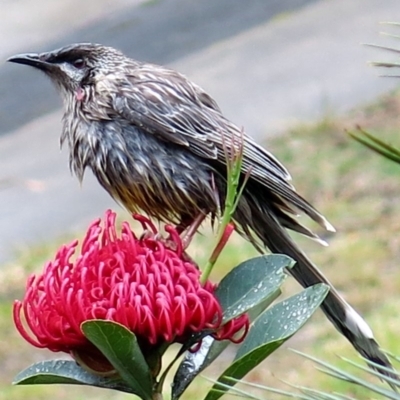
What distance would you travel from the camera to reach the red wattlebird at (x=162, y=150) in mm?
2750

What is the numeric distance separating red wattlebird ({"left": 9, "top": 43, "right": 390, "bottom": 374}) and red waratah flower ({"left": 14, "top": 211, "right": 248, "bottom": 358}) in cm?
91

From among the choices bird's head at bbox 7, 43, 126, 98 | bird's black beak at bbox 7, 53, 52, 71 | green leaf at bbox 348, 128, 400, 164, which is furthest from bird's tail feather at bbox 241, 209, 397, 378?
green leaf at bbox 348, 128, 400, 164

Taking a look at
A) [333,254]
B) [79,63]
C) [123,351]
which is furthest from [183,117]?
[333,254]

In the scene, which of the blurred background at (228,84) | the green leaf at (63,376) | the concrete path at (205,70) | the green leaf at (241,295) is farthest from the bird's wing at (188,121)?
the concrete path at (205,70)

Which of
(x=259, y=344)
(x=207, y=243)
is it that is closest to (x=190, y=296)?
(x=259, y=344)

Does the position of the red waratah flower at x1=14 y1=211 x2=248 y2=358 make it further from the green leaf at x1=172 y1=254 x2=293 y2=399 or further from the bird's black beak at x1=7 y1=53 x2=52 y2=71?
the bird's black beak at x1=7 y1=53 x2=52 y2=71

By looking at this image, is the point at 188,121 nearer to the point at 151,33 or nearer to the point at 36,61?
the point at 36,61

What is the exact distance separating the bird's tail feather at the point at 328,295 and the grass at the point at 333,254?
2.01 metres

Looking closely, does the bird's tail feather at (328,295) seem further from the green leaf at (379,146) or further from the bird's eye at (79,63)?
the green leaf at (379,146)

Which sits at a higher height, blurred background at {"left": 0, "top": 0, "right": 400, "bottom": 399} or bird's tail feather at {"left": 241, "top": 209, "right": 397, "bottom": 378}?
bird's tail feather at {"left": 241, "top": 209, "right": 397, "bottom": 378}

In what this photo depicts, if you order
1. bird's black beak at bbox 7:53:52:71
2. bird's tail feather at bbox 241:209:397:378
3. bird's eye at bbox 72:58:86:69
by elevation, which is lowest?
bird's tail feather at bbox 241:209:397:378

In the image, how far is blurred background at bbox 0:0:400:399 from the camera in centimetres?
770

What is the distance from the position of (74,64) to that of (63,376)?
1726mm

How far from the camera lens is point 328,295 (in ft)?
8.07
